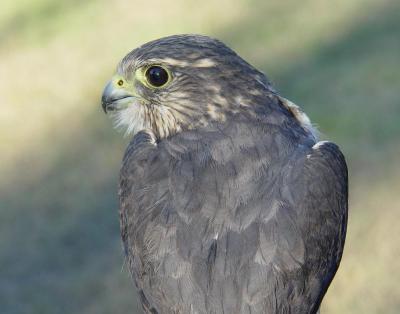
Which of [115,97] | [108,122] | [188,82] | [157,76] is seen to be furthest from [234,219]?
[108,122]

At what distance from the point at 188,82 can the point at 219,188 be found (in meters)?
0.74

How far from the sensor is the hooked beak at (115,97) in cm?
637

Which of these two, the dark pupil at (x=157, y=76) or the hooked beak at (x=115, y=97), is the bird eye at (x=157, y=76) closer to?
the dark pupil at (x=157, y=76)

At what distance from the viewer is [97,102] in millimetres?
12250

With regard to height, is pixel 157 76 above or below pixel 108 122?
below

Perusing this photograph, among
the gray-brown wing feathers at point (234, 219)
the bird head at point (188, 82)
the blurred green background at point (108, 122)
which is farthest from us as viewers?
the blurred green background at point (108, 122)

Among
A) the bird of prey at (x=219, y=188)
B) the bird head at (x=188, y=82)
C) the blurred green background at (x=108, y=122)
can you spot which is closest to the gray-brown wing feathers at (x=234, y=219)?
the bird of prey at (x=219, y=188)

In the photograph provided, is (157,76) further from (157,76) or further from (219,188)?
(219,188)

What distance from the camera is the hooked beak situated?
20.9 feet

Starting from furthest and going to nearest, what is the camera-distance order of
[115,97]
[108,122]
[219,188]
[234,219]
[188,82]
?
1. [108,122]
2. [115,97]
3. [188,82]
4. [219,188]
5. [234,219]

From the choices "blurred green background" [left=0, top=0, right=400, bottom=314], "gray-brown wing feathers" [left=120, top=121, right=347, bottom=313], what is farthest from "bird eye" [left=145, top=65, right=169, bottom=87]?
"blurred green background" [left=0, top=0, right=400, bottom=314]

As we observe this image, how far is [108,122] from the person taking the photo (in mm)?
11805

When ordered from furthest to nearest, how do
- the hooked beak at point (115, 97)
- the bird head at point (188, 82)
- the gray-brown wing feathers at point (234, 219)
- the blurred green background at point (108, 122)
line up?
the blurred green background at point (108, 122), the hooked beak at point (115, 97), the bird head at point (188, 82), the gray-brown wing feathers at point (234, 219)

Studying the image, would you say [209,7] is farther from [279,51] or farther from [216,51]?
[216,51]
